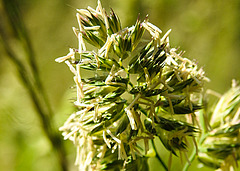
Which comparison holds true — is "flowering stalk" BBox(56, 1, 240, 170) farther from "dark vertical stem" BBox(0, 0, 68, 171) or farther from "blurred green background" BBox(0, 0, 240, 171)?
"blurred green background" BBox(0, 0, 240, 171)

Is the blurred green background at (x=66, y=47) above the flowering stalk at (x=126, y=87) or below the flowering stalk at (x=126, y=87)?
above

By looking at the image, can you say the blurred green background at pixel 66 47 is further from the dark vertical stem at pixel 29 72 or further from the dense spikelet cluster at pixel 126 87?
the dense spikelet cluster at pixel 126 87

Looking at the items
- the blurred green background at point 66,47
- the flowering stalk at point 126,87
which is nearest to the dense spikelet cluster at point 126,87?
the flowering stalk at point 126,87

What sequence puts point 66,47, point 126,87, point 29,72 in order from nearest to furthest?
point 126,87 < point 29,72 < point 66,47

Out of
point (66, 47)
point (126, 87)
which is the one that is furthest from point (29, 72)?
point (66, 47)

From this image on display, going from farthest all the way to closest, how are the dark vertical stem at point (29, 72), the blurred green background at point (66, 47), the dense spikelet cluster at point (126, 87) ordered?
the blurred green background at point (66, 47), the dark vertical stem at point (29, 72), the dense spikelet cluster at point (126, 87)

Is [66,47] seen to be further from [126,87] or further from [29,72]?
[126,87]

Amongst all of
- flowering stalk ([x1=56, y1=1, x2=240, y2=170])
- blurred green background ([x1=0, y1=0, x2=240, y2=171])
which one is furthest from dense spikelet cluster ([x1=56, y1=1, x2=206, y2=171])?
blurred green background ([x1=0, y1=0, x2=240, y2=171])

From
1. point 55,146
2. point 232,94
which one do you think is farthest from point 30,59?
point 232,94
